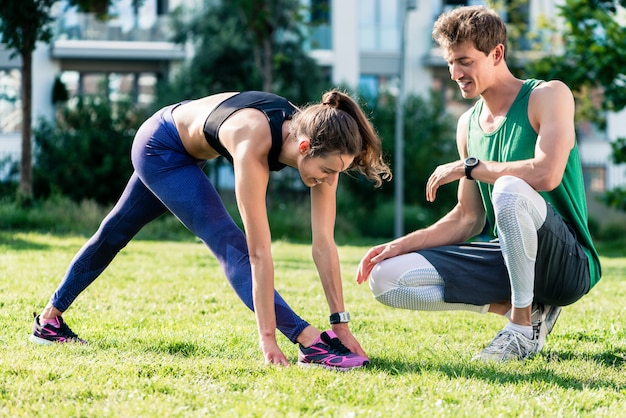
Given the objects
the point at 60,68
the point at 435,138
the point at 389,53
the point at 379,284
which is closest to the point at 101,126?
the point at 60,68

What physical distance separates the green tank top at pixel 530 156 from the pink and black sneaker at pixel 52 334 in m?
2.42

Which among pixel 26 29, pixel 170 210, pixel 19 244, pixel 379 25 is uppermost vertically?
pixel 379 25

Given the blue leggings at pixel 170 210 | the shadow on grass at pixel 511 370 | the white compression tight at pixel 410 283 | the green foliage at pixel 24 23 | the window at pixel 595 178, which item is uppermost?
the green foliage at pixel 24 23

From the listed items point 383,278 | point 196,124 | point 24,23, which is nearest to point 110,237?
point 196,124

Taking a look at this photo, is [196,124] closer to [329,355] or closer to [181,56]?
[329,355]

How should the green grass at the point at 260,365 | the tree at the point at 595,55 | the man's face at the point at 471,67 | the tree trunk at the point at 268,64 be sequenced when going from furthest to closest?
1. the tree trunk at the point at 268,64
2. the tree at the point at 595,55
3. the man's face at the point at 471,67
4. the green grass at the point at 260,365

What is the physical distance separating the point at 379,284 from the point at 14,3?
13.1 metres

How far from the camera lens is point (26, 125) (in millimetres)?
17016

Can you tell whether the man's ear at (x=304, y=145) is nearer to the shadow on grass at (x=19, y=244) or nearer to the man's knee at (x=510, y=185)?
the man's knee at (x=510, y=185)

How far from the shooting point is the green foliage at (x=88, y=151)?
74.6 ft

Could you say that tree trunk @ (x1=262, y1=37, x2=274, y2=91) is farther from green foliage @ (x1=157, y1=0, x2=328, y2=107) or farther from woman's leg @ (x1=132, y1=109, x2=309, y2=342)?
woman's leg @ (x1=132, y1=109, x2=309, y2=342)

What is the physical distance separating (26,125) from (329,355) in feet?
46.8

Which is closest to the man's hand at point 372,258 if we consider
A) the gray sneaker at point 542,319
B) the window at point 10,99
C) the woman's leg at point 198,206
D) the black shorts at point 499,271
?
the black shorts at point 499,271

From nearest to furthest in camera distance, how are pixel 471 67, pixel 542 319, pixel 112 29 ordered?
pixel 471 67, pixel 542 319, pixel 112 29
